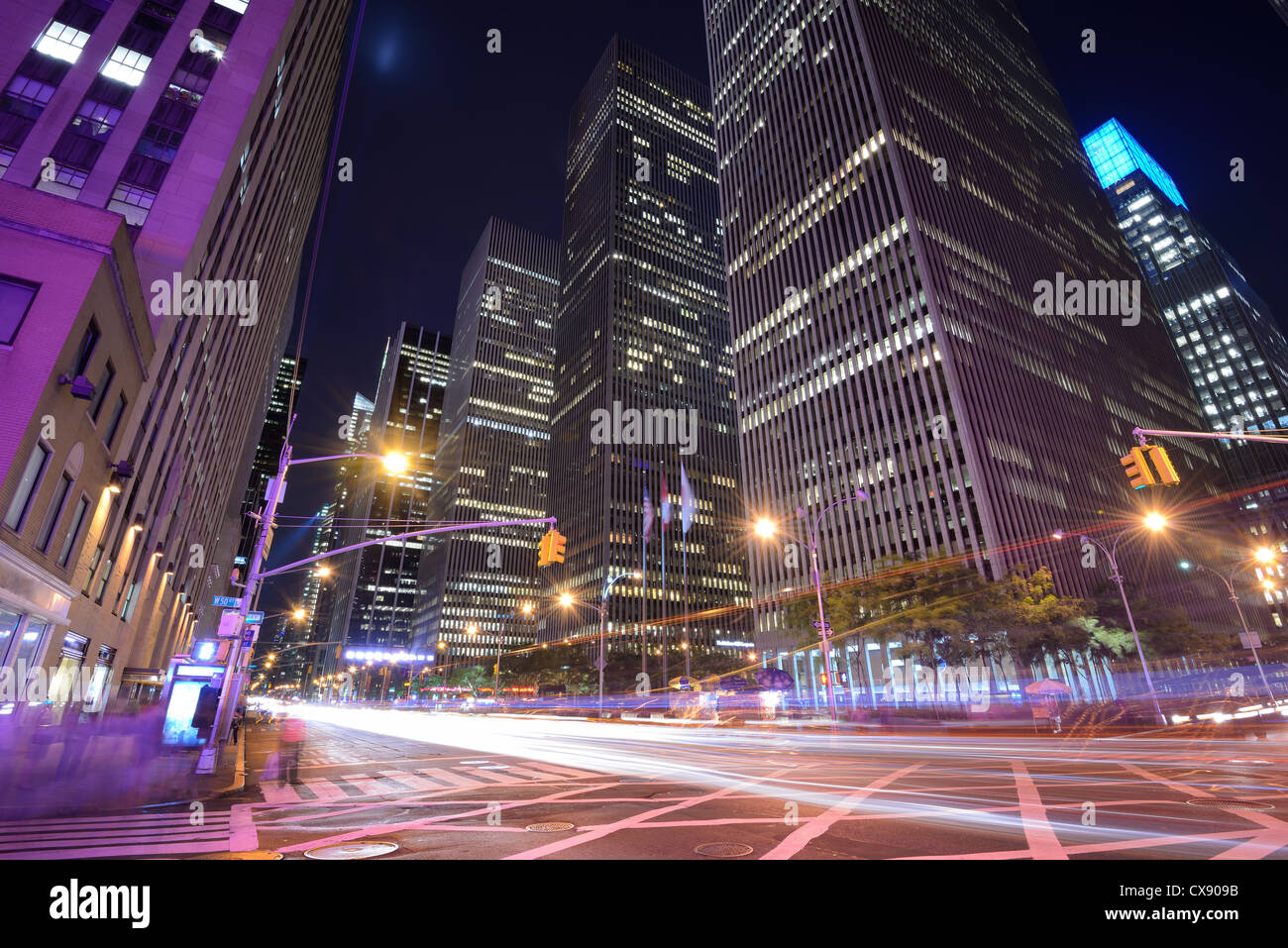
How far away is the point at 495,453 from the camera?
17150 cm

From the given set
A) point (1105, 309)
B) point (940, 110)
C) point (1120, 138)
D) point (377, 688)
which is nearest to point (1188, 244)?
point (1120, 138)

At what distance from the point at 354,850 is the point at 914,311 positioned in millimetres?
81603

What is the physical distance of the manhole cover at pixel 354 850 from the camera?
7086 millimetres

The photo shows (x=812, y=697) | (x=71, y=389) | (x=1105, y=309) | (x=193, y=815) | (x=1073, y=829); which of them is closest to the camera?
(x=1073, y=829)

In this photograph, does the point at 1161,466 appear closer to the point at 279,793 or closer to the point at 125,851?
the point at 125,851

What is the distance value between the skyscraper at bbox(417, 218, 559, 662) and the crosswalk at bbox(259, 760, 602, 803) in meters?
137

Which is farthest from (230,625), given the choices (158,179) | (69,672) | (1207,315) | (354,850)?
(1207,315)

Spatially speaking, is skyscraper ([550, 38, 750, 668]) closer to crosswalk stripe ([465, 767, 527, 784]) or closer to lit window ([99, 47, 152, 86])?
lit window ([99, 47, 152, 86])

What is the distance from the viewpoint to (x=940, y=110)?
90.3 meters

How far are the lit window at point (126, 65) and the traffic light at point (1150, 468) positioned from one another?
169 feet

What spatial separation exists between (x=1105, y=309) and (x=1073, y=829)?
128247 millimetres

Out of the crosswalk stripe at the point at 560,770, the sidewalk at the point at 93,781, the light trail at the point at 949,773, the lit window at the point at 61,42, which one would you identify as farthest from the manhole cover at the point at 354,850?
the lit window at the point at 61,42
